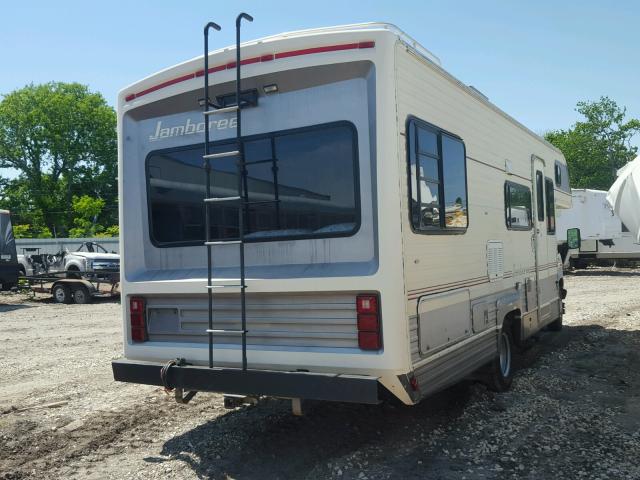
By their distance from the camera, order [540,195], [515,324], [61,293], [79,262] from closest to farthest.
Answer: [515,324] → [540,195] → [61,293] → [79,262]

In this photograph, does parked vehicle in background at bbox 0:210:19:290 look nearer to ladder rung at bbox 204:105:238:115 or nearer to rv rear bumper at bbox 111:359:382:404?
rv rear bumper at bbox 111:359:382:404

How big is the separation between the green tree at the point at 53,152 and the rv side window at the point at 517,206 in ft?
149

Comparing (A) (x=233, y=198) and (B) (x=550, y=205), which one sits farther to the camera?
(B) (x=550, y=205)

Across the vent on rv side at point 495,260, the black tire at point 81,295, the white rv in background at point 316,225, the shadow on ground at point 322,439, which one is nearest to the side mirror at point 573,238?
the vent on rv side at point 495,260

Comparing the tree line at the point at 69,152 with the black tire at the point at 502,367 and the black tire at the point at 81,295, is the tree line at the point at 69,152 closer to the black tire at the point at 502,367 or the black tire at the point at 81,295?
the black tire at the point at 81,295

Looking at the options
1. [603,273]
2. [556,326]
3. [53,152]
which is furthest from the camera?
[53,152]

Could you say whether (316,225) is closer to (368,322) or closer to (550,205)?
(368,322)

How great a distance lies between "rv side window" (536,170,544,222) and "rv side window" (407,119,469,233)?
2820 millimetres

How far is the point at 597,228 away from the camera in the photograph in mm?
21859

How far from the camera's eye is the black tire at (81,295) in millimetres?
16812

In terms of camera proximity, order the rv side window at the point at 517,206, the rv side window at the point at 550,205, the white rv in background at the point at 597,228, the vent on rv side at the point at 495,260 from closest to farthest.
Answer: the vent on rv side at the point at 495,260
the rv side window at the point at 517,206
the rv side window at the point at 550,205
the white rv in background at the point at 597,228

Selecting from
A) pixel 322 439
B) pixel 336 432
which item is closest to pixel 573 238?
pixel 336 432

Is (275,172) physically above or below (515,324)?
above

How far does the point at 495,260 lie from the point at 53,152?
4823 centimetres
